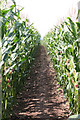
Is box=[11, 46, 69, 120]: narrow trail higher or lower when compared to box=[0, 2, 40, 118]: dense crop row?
lower

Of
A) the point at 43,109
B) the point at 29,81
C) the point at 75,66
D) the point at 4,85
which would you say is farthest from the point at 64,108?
the point at 29,81

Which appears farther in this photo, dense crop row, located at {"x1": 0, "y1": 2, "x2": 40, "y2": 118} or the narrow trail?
the narrow trail

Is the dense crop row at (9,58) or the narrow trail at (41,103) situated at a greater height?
the dense crop row at (9,58)

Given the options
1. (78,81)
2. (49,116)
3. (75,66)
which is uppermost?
(75,66)

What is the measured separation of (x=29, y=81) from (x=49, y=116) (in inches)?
65.0

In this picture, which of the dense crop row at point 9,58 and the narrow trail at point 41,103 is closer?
the dense crop row at point 9,58

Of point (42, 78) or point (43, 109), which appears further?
point (42, 78)

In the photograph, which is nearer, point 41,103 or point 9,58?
point 9,58

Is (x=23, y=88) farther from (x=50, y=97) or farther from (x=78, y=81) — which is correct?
(x=78, y=81)

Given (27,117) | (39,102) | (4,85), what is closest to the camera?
(4,85)

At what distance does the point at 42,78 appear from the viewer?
4.04 meters

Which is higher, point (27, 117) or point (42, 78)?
point (42, 78)

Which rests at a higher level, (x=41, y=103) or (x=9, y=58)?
(x=9, y=58)

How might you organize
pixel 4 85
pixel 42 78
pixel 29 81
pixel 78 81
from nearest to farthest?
1. pixel 4 85
2. pixel 78 81
3. pixel 29 81
4. pixel 42 78
